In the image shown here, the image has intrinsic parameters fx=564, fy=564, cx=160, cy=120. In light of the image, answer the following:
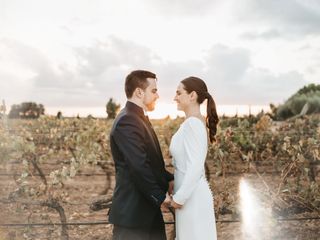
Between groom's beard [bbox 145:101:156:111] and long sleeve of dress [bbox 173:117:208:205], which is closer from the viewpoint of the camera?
long sleeve of dress [bbox 173:117:208:205]

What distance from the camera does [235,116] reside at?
39.3ft

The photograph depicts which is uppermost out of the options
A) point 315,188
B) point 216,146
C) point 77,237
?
point 216,146

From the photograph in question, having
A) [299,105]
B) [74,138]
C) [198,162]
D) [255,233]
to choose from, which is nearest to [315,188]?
[255,233]

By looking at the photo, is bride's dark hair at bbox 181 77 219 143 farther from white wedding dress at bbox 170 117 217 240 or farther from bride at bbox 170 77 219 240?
white wedding dress at bbox 170 117 217 240

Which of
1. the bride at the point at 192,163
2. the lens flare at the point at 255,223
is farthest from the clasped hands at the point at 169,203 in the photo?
the lens flare at the point at 255,223

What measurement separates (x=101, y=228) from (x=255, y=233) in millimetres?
1863

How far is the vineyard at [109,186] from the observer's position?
6023mm

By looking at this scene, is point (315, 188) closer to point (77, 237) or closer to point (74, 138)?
point (77, 237)

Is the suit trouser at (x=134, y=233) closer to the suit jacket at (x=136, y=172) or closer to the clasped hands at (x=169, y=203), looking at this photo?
the suit jacket at (x=136, y=172)

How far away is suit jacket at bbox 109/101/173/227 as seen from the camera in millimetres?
3146

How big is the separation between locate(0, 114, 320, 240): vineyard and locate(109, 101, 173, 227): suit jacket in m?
0.78

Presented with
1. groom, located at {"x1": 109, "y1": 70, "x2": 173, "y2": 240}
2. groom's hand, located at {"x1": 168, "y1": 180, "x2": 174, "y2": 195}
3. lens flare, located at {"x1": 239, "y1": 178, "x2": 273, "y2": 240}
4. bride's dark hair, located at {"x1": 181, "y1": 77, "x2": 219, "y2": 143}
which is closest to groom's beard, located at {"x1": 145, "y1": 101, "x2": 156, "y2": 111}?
groom, located at {"x1": 109, "y1": 70, "x2": 173, "y2": 240}

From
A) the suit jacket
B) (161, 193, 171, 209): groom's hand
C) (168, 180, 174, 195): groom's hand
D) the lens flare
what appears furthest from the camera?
the lens flare

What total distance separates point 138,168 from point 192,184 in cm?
35
